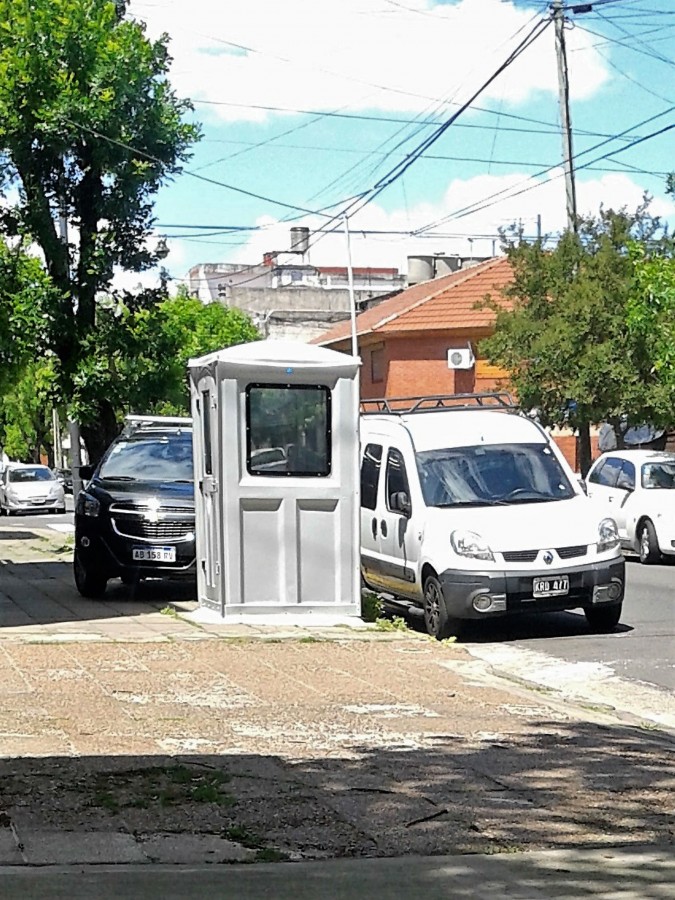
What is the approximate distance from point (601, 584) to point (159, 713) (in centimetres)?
560

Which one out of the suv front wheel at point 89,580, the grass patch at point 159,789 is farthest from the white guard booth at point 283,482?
the grass patch at point 159,789

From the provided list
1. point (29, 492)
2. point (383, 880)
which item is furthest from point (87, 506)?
point (29, 492)

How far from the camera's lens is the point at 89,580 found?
16.0 m

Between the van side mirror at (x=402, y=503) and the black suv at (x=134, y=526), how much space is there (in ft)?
8.56

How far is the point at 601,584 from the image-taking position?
13.0m

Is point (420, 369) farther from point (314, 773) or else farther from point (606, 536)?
point (314, 773)

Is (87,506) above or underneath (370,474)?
underneath

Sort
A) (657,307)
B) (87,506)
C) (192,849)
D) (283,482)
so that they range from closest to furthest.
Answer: (192,849)
(283,482)
(87,506)
(657,307)

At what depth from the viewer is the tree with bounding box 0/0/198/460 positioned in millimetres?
20594

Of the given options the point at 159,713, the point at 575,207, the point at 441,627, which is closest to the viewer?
the point at 159,713

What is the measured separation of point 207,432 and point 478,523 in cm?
261

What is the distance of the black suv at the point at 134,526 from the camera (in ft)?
51.2

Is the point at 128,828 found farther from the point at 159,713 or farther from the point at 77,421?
the point at 77,421

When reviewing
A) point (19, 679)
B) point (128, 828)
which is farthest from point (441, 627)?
point (128, 828)
